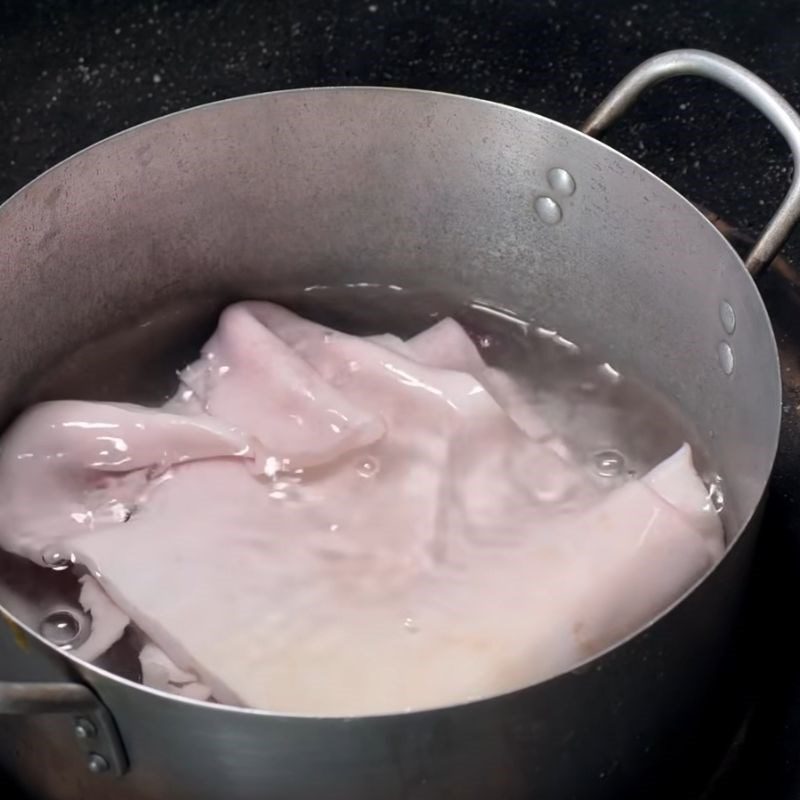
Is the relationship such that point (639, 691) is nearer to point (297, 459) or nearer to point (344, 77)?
point (297, 459)

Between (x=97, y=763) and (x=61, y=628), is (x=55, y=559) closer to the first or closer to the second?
(x=61, y=628)

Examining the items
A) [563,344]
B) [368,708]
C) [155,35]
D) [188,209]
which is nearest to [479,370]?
[563,344]

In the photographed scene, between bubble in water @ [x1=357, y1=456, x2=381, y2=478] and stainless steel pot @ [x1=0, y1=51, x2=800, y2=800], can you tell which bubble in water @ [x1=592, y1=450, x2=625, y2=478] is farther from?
bubble in water @ [x1=357, y1=456, x2=381, y2=478]

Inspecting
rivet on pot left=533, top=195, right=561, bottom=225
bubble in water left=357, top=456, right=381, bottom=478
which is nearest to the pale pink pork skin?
bubble in water left=357, top=456, right=381, bottom=478

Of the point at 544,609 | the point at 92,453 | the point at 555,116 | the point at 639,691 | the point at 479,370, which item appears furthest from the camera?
the point at 555,116

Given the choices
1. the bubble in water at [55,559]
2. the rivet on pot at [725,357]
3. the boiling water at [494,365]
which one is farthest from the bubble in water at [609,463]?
the bubble in water at [55,559]
